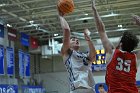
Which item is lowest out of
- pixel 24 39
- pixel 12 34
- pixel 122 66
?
pixel 24 39

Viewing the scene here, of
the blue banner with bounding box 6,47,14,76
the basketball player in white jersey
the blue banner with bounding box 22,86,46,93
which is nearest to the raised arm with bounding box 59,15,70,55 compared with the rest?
the basketball player in white jersey

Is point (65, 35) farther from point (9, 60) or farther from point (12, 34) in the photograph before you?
point (12, 34)

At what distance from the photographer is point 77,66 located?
11.5 ft

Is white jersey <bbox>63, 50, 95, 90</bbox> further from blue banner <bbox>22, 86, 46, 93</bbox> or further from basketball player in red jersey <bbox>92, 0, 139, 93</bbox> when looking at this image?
blue banner <bbox>22, 86, 46, 93</bbox>

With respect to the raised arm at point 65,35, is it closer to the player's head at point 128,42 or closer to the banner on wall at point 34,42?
the player's head at point 128,42

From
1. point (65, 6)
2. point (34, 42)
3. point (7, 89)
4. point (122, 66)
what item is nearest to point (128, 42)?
point (122, 66)

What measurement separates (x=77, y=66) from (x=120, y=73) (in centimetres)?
81

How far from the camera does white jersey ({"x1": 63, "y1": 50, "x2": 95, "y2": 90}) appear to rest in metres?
3.45

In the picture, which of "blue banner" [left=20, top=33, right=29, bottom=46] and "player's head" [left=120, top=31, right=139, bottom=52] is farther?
"blue banner" [left=20, top=33, right=29, bottom=46]

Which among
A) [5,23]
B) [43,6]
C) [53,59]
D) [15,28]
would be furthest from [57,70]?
[43,6]

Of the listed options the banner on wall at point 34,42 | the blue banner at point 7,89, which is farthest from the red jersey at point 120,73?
the banner on wall at point 34,42

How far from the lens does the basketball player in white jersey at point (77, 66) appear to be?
11.3 feet

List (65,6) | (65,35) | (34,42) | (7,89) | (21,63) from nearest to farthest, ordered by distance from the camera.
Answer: (65,35)
(65,6)
(7,89)
(21,63)
(34,42)

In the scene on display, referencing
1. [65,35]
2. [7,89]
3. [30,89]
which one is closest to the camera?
[65,35]
